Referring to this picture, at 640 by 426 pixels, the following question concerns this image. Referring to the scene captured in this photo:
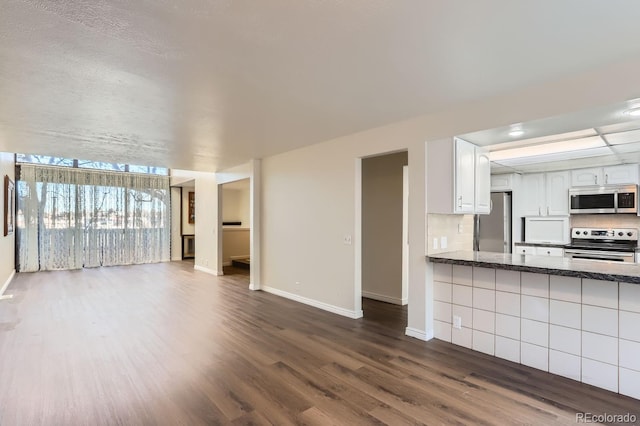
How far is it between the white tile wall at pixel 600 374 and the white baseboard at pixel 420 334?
131 centimetres

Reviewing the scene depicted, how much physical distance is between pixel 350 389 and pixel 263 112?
2700 mm

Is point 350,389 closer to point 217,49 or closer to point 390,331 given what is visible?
point 390,331

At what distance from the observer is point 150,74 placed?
8.07 ft

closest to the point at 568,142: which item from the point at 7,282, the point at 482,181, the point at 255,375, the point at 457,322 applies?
the point at 482,181

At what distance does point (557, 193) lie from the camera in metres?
5.48

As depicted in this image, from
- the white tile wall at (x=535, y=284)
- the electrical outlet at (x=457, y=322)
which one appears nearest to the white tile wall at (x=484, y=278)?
the white tile wall at (x=535, y=284)

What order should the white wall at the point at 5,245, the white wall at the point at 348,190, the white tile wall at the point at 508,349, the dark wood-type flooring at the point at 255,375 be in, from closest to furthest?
the dark wood-type flooring at the point at 255,375, the white wall at the point at 348,190, the white tile wall at the point at 508,349, the white wall at the point at 5,245

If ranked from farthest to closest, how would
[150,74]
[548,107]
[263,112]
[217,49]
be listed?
1. [263,112]
2. [548,107]
3. [150,74]
4. [217,49]

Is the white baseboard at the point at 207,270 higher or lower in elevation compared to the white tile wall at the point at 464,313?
lower

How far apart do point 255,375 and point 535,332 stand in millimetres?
2458

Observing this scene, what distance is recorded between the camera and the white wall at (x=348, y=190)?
2.63 metres

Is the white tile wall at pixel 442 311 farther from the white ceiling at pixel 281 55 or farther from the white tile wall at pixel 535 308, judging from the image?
the white ceiling at pixel 281 55

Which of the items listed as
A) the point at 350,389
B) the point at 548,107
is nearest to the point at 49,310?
the point at 350,389

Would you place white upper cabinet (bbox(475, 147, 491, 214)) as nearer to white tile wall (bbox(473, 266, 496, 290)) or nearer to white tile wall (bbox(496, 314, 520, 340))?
white tile wall (bbox(473, 266, 496, 290))
